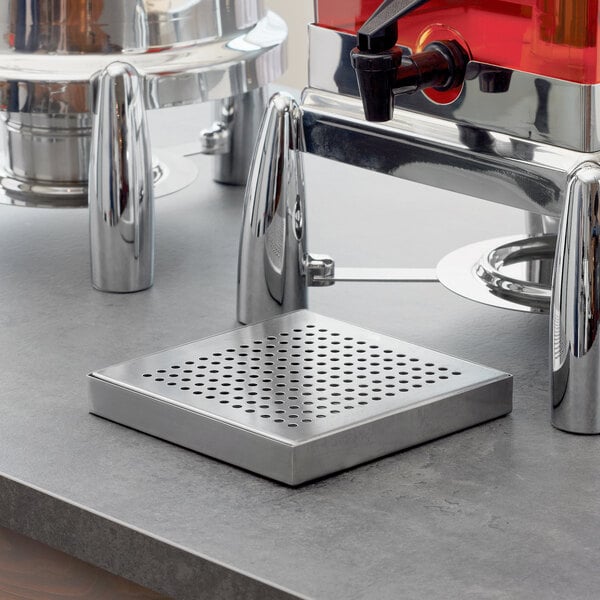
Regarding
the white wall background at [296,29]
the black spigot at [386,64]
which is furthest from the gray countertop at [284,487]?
the white wall background at [296,29]

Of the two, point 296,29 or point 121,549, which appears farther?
point 296,29

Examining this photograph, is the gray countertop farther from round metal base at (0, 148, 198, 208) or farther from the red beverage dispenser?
the red beverage dispenser

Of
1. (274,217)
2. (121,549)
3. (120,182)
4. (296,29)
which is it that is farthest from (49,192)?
(296,29)

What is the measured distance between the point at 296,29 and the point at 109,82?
1.78m

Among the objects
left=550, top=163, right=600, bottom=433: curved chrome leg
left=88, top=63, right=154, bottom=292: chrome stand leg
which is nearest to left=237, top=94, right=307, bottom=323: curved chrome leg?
left=88, top=63, right=154, bottom=292: chrome stand leg

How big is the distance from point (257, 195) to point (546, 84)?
20 centimetres

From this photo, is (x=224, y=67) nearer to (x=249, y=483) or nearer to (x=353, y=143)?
(x=353, y=143)

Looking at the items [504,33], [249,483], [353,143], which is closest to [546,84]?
[504,33]

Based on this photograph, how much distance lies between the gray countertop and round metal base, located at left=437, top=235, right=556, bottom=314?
1 centimetres

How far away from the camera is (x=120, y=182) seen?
90cm

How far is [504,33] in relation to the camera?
0.77 meters

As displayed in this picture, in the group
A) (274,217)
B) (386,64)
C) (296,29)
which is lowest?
(296,29)

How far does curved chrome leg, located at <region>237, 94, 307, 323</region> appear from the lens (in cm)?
84

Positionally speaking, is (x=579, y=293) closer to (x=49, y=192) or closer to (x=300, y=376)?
(x=300, y=376)
